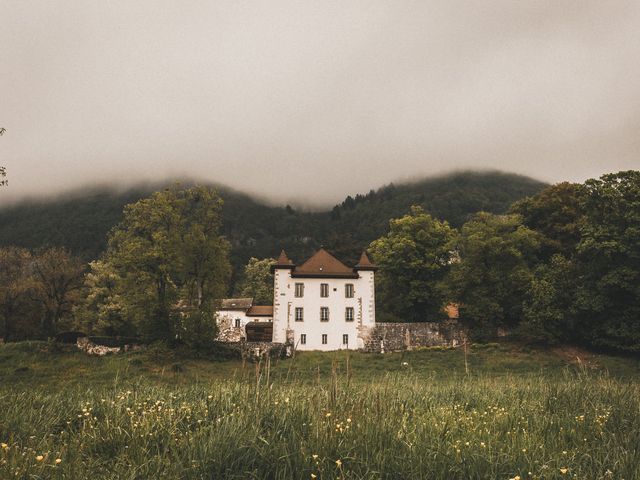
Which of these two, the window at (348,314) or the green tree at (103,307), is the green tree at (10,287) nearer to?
the green tree at (103,307)

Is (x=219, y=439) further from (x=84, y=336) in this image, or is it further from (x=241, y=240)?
(x=241, y=240)

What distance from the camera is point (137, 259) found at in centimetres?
3409

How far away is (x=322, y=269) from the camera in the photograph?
46938mm

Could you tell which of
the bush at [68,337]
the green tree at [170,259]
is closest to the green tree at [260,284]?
the green tree at [170,259]

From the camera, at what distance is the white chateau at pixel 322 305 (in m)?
45.0

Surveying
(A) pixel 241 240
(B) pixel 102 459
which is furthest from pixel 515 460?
(A) pixel 241 240

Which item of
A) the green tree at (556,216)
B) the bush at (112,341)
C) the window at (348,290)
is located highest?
the green tree at (556,216)

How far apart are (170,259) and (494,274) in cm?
2859

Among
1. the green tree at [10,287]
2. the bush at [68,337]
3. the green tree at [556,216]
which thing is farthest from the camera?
the green tree at [10,287]

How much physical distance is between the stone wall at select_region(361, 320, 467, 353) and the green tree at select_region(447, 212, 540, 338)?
190 cm

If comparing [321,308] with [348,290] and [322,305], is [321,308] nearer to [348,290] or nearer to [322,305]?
[322,305]

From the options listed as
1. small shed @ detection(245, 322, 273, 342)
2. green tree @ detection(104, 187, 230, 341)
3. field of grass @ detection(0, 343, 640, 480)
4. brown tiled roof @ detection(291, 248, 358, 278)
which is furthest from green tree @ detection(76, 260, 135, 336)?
field of grass @ detection(0, 343, 640, 480)

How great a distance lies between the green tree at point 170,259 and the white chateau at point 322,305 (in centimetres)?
808

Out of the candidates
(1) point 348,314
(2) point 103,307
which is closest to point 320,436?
(1) point 348,314
